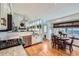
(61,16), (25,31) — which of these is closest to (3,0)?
(25,31)

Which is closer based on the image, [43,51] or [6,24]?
[6,24]

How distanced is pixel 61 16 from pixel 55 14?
13 centimetres

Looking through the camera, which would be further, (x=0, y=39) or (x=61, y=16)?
(x=61, y=16)

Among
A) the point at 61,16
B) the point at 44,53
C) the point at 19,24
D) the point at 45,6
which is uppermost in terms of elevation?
the point at 45,6

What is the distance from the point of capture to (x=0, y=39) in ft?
5.78

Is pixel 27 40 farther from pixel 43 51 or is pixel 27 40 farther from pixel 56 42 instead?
pixel 56 42

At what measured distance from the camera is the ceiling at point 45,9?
1.81 m

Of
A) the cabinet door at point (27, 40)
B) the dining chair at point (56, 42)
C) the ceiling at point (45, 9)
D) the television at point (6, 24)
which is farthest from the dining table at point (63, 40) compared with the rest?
the television at point (6, 24)

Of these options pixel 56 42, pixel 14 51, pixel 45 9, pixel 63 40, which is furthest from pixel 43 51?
pixel 45 9

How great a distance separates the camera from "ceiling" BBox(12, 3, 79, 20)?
1.81 meters

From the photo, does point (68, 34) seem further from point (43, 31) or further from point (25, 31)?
point (25, 31)

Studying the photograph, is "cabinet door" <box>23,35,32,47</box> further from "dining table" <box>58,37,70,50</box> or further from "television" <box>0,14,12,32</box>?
"dining table" <box>58,37,70,50</box>

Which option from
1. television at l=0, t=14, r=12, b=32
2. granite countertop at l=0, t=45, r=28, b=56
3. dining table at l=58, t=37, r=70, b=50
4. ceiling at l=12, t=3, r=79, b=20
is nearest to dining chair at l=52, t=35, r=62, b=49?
dining table at l=58, t=37, r=70, b=50

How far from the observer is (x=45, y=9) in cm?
185
